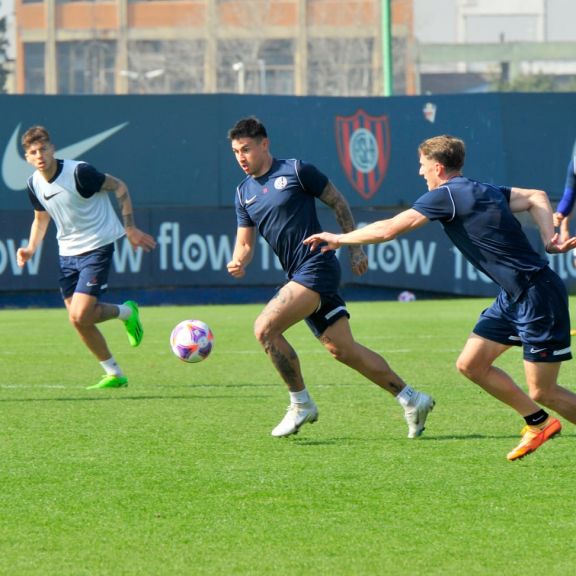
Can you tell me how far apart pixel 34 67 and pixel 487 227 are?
76906 mm

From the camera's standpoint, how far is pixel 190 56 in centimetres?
7925

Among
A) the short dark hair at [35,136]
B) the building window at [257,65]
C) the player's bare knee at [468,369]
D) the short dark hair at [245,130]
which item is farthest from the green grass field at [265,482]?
the building window at [257,65]

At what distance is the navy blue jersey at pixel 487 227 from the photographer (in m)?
7.47

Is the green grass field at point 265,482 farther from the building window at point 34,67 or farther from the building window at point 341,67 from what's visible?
the building window at point 34,67

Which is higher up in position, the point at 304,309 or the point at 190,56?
the point at 190,56

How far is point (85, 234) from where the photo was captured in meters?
12.1

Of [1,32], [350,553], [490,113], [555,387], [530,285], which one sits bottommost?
[350,553]

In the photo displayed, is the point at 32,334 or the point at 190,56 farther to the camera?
the point at 190,56

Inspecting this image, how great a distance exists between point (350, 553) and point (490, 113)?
1738 centimetres

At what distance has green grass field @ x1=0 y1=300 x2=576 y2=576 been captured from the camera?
19.5 feet

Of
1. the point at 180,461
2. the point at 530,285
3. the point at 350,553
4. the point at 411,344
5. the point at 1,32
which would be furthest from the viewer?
the point at 1,32

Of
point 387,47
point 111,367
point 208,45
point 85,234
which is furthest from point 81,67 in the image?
point 111,367

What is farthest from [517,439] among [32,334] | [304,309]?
[32,334]

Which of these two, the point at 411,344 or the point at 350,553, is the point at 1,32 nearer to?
the point at 411,344
